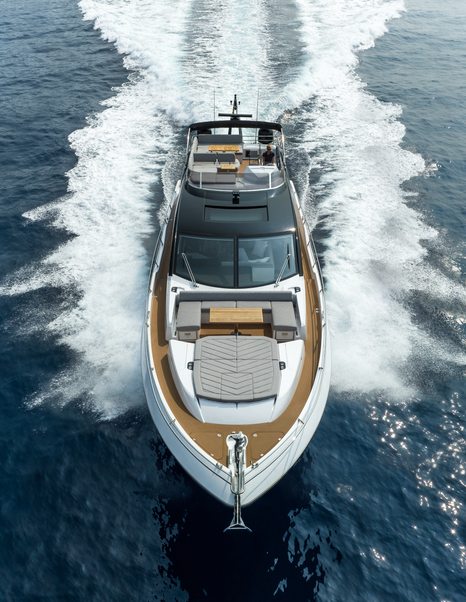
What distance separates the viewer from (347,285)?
18.0 metres

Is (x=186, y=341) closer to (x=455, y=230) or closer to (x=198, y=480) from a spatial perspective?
(x=198, y=480)

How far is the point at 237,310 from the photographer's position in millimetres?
13297

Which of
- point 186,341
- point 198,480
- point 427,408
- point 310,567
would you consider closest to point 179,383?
point 186,341

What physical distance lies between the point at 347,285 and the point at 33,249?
12368 mm

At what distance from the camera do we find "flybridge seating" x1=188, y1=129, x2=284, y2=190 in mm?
16781

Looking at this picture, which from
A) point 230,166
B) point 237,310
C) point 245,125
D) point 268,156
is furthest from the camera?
point 245,125

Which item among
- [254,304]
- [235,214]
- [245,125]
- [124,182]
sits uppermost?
[245,125]

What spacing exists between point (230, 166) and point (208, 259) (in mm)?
5259

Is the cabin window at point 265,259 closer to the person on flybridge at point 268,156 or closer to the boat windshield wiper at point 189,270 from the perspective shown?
the boat windshield wiper at point 189,270

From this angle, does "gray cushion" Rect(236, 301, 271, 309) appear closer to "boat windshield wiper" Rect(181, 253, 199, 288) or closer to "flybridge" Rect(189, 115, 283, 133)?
"boat windshield wiper" Rect(181, 253, 199, 288)

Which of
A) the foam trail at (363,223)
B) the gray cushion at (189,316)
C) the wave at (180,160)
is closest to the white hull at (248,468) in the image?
the gray cushion at (189,316)

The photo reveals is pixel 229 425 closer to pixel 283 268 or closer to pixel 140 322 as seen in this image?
pixel 283 268

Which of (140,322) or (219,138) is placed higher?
(219,138)

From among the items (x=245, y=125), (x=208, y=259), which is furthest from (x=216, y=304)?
(x=245, y=125)
